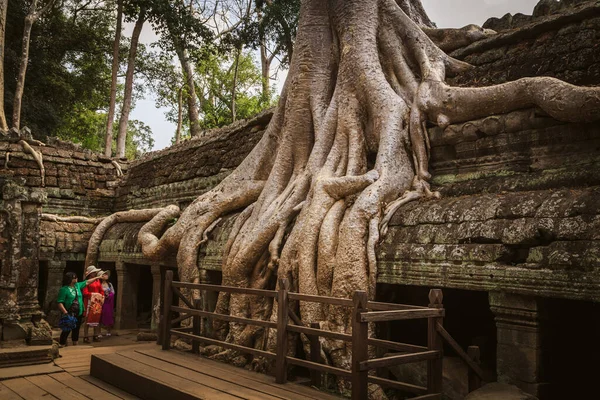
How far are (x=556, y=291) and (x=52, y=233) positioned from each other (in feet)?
31.1

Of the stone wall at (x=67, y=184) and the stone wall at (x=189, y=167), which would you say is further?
the stone wall at (x=67, y=184)

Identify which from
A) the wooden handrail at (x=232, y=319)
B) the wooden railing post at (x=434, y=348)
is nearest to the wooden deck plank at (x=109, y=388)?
the wooden handrail at (x=232, y=319)

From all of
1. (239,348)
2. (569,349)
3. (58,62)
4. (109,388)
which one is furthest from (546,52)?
(58,62)

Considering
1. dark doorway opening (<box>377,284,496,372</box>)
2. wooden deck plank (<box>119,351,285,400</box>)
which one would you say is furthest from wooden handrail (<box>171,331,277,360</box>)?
dark doorway opening (<box>377,284,496,372</box>)

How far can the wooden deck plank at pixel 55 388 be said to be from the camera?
467 cm

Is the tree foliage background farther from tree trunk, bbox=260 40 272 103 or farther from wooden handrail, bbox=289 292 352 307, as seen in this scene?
wooden handrail, bbox=289 292 352 307

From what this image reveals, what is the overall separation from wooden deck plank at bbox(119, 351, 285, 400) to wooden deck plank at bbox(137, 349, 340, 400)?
2.1 inches

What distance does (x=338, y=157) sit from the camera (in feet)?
20.5

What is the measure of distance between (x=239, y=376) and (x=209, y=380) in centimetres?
26

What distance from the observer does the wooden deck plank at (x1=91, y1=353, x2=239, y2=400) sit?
12.8ft

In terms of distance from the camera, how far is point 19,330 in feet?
19.2

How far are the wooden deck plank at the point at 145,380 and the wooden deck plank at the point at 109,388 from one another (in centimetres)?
4

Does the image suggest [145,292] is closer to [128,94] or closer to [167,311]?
[167,311]

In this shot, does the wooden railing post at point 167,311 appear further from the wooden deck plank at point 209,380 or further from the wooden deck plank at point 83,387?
the wooden deck plank at point 83,387
